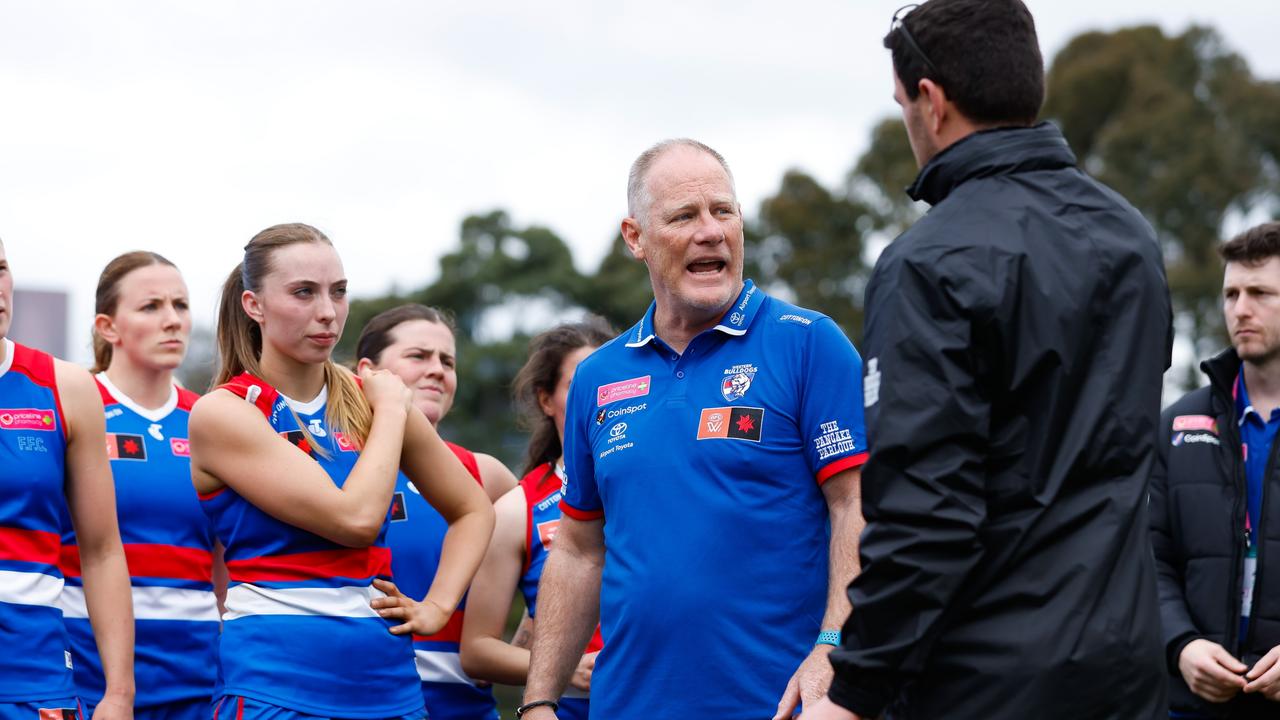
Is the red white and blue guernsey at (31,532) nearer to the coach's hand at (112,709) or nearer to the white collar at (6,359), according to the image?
the white collar at (6,359)

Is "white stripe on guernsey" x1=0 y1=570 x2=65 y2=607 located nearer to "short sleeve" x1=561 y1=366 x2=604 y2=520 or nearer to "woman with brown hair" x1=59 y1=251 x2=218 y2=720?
"woman with brown hair" x1=59 y1=251 x2=218 y2=720

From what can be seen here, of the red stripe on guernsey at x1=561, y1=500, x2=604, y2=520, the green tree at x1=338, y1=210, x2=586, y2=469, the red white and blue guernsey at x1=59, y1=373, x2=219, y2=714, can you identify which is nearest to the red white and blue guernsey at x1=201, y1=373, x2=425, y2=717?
the red stripe on guernsey at x1=561, y1=500, x2=604, y2=520

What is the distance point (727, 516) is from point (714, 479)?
0.38ft

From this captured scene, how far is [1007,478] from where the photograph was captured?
2814mm

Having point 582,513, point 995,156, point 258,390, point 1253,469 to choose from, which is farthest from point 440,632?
point 995,156

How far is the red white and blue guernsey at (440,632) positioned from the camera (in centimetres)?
585

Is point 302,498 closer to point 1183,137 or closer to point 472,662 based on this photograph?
point 472,662

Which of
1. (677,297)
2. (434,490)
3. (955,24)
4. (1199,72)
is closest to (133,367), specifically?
(434,490)

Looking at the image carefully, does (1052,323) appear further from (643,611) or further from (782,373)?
(643,611)

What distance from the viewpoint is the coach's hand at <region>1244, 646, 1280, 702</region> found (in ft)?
16.8

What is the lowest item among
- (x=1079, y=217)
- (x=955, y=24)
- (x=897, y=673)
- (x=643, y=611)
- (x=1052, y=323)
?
(x=643, y=611)

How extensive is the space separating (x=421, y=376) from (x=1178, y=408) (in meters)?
3.34

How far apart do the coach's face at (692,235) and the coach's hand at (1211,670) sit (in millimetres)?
2590

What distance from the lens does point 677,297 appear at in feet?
13.5
